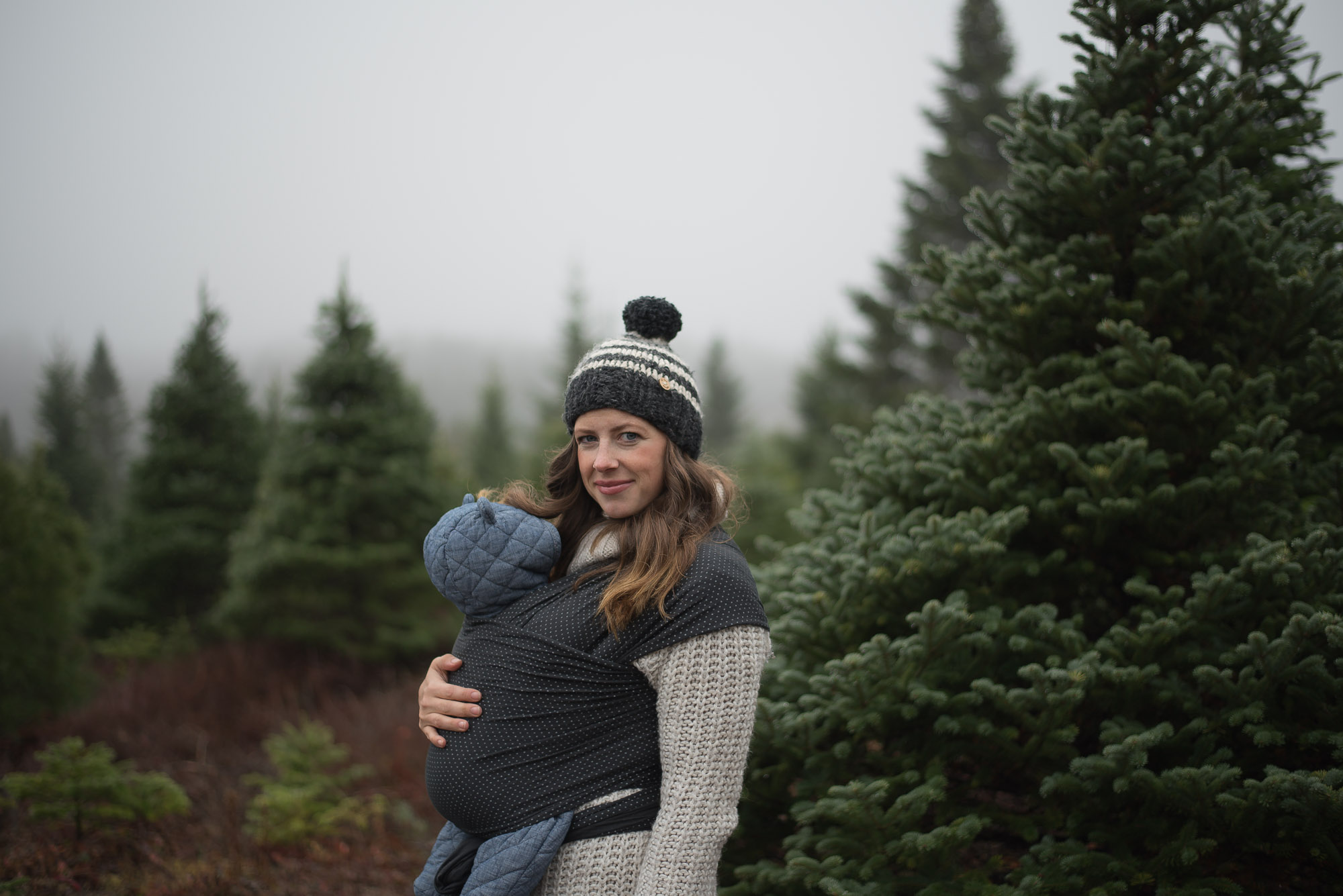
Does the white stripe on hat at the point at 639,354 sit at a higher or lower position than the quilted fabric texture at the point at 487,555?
higher

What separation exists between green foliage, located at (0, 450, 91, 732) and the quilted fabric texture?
6328 mm

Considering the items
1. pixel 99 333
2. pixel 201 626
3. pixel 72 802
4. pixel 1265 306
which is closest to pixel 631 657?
pixel 1265 306

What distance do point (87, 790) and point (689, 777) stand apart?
3.88 metres

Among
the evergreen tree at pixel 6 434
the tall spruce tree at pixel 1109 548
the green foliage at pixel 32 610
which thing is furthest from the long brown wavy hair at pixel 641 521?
the evergreen tree at pixel 6 434

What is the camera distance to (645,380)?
2.06 metres

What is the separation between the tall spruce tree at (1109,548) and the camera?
210 cm

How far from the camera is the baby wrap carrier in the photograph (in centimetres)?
181

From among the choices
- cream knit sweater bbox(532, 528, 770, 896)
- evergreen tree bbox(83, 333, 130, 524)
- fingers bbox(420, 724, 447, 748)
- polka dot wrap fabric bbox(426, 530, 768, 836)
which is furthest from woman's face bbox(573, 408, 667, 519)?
evergreen tree bbox(83, 333, 130, 524)

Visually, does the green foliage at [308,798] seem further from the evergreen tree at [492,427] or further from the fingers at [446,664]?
the evergreen tree at [492,427]

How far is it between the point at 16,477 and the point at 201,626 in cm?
488

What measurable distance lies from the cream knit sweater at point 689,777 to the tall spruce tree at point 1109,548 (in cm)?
48

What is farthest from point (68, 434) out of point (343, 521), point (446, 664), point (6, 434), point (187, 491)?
point (446, 664)

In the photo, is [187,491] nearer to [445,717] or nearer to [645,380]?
[445,717]

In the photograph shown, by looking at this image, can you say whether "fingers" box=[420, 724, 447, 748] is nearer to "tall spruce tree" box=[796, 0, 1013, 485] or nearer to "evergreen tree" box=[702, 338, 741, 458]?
"tall spruce tree" box=[796, 0, 1013, 485]
